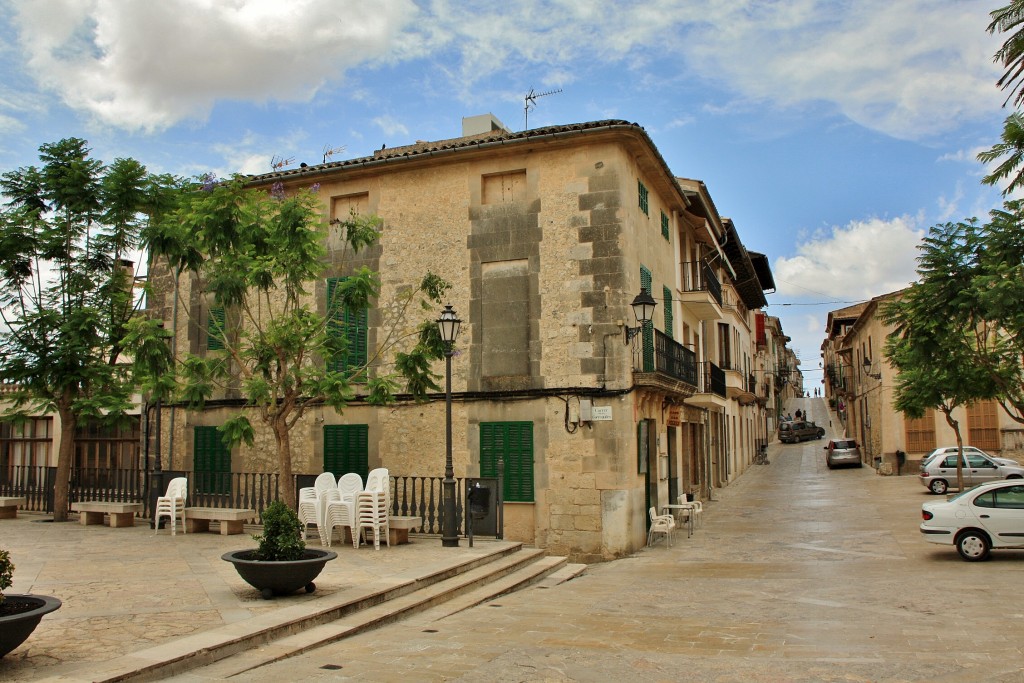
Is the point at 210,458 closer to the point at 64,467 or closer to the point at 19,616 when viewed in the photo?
the point at 64,467

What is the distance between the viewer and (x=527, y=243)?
16375 mm


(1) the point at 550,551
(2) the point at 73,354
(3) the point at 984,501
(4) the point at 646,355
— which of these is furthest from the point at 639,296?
(2) the point at 73,354

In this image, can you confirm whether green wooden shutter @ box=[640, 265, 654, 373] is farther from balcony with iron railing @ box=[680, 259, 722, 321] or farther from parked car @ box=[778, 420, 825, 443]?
parked car @ box=[778, 420, 825, 443]

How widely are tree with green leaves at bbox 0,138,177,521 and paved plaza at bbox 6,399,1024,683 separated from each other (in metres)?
2.54

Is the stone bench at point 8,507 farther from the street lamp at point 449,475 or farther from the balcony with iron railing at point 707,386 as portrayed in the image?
the balcony with iron railing at point 707,386

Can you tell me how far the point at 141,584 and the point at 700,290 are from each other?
52.7ft

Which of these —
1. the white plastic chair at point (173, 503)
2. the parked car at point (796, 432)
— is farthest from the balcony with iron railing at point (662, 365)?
the parked car at point (796, 432)

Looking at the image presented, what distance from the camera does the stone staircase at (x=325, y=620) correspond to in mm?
6316

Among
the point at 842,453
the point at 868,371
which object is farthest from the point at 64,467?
the point at 868,371

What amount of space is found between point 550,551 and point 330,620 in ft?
25.2

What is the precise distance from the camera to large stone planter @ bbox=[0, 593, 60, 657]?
226 inches

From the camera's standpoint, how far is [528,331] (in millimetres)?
16188

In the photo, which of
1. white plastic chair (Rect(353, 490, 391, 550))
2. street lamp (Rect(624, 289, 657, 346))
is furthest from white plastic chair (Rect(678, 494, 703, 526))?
white plastic chair (Rect(353, 490, 391, 550))

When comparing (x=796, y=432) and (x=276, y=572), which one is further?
(x=796, y=432)
